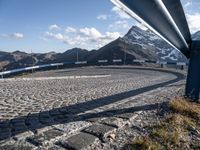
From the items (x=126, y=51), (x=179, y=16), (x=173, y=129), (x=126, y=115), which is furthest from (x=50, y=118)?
(x=126, y=51)

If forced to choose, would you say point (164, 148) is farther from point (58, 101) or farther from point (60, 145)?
point (58, 101)

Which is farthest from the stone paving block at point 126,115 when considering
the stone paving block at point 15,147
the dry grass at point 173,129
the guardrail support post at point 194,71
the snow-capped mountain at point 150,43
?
the snow-capped mountain at point 150,43

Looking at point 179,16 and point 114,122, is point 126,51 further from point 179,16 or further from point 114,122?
point 114,122

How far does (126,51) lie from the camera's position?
71.4 m

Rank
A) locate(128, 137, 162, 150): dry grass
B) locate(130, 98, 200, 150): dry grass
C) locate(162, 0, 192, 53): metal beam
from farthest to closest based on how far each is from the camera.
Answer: locate(162, 0, 192, 53): metal beam → locate(130, 98, 200, 150): dry grass → locate(128, 137, 162, 150): dry grass

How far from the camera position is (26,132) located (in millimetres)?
4855

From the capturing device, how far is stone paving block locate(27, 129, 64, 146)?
4391mm

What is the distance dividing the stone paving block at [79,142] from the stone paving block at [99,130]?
0.48 ft

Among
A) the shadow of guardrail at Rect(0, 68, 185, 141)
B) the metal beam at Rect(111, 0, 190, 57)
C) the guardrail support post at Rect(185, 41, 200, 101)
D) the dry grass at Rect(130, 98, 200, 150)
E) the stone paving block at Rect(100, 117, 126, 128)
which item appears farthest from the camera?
the guardrail support post at Rect(185, 41, 200, 101)

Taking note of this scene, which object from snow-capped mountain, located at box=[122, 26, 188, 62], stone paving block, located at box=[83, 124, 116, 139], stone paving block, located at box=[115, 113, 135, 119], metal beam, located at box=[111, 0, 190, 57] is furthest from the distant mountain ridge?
stone paving block, located at box=[83, 124, 116, 139]

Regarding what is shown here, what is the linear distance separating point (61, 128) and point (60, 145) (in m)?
0.84

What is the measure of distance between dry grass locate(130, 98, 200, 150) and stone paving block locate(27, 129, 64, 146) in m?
1.24

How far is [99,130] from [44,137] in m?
1.00

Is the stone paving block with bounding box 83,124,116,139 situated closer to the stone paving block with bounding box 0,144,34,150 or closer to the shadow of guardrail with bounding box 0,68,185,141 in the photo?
the shadow of guardrail with bounding box 0,68,185,141
